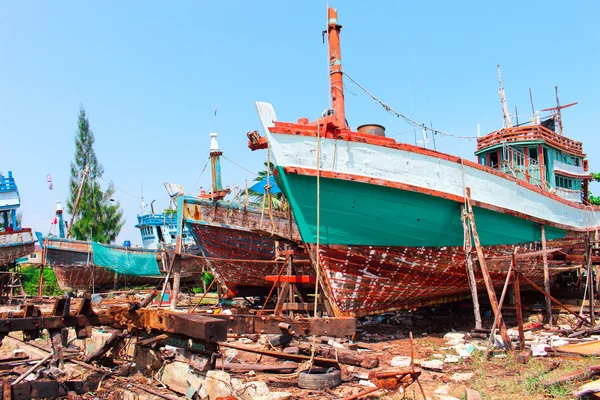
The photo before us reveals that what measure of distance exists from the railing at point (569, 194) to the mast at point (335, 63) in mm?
8271

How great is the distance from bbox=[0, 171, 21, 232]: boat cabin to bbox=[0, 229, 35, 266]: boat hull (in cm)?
Answer: 177

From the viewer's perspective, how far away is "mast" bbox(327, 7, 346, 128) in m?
9.05

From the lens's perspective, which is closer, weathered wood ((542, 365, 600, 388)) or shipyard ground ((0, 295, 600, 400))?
shipyard ground ((0, 295, 600, 400))

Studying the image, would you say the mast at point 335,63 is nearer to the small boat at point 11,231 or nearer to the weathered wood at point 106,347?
the weathered wood at point 106,347

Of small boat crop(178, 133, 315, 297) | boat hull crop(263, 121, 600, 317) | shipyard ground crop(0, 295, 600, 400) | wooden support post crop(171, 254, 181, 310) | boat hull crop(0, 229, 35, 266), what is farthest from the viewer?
boat hull crop(0, 229, 35, 266)

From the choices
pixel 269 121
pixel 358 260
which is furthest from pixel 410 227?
pixel 269 121

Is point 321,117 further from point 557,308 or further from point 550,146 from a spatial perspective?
point 550,146

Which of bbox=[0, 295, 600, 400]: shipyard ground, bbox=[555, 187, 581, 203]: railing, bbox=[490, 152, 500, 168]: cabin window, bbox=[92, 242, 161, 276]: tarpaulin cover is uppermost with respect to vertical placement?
bbox=[490, 152, 500, 168]: cabin window

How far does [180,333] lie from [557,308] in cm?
998

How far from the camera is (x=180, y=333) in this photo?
433 centimetres

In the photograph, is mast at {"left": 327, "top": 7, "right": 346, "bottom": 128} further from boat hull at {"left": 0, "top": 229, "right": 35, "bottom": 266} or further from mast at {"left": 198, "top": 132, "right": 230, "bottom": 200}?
boat hull at {"left": 0, "top": 229, "right": 35, "bottom": 266}

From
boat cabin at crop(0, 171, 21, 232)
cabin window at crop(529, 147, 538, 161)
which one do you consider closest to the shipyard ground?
cabin window at crop(529, 147, 538, 161)

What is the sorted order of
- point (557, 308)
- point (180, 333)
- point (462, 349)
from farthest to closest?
point (557, 308)
point (462, 349)
point (180, 333)

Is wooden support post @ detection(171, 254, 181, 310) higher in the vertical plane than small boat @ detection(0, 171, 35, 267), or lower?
lower
